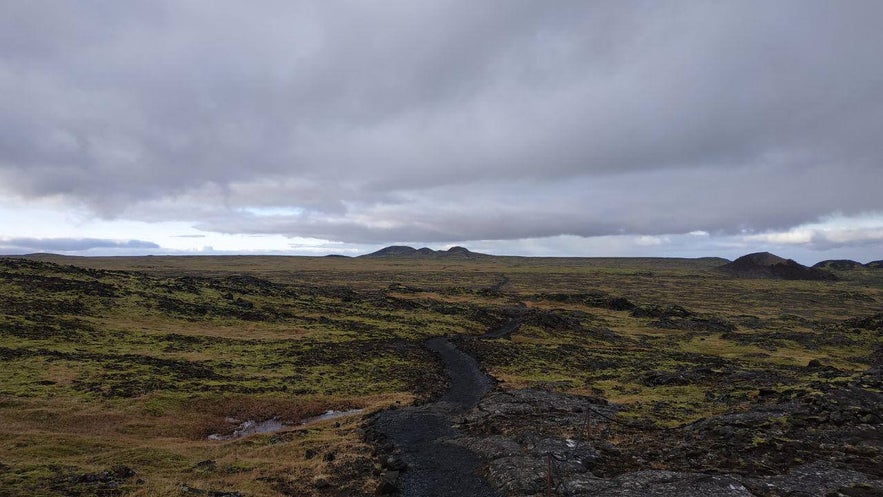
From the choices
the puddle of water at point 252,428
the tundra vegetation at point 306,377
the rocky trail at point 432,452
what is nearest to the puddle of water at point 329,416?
the tundra vegetation at point 306,377

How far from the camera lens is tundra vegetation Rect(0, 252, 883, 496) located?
2522 centimetres

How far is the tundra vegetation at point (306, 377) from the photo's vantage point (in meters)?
25.2

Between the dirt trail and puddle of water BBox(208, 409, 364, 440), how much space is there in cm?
518

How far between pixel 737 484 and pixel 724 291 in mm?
199540

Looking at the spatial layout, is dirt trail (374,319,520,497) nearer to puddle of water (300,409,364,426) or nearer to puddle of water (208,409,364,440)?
puddle of water (300,409,364,426)

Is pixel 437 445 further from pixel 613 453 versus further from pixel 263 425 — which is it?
pixel 263 425

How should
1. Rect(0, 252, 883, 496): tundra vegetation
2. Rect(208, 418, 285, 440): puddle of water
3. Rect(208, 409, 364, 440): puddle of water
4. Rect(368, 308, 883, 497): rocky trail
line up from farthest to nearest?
Rect(208, 409, 364, 440): puddle of water < Rect(208, 418, 285, 440): puddle of water < Rect(0, 252, 883, 496): tundra vegetation < Rect(368, 308, 883, 497): rocky trail

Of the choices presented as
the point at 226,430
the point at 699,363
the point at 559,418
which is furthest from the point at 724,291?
the point at 226,430

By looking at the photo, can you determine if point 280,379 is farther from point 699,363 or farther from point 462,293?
point 462,293

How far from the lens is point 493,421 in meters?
34.5

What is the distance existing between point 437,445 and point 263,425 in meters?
15.5

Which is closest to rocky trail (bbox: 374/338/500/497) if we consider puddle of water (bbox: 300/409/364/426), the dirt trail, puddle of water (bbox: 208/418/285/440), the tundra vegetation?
the dirt trail

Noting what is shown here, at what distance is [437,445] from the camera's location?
3050 centimetres

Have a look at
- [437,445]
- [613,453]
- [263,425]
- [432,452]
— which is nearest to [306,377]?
[263,425]
